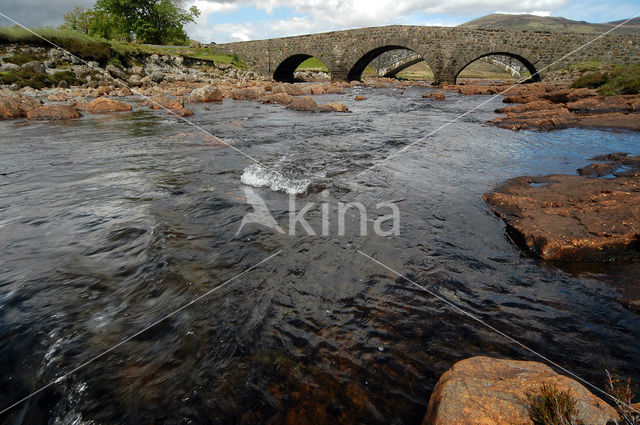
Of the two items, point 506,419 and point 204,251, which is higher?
point 506,419

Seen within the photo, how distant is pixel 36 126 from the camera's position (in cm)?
903

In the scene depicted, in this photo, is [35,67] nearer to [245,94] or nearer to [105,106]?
[105,106]

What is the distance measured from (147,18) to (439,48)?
4148cm

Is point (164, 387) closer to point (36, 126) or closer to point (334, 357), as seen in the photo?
point (334, 357)

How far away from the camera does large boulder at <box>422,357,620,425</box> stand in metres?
1.25

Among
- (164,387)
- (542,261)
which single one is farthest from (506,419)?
(542,261)

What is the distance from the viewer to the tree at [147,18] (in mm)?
42688

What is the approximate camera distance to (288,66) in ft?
125

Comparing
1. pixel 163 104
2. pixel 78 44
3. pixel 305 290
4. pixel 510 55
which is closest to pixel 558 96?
pixel 510 55

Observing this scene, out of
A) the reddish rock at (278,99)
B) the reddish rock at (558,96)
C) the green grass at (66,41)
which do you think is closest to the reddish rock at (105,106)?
the reddish rock at (278,99)

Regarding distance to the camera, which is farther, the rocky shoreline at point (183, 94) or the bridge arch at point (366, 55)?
the bridge arch at point (366, 55)

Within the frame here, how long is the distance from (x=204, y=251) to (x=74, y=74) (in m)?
25.8

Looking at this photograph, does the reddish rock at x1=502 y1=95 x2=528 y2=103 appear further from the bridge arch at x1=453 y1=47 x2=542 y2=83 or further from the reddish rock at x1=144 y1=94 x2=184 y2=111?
the reddish rock at x1=144 y1=94 x2=184 y2=111

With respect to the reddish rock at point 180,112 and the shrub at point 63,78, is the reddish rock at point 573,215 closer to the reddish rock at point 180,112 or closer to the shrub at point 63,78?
the reddish rock at point 180,112
